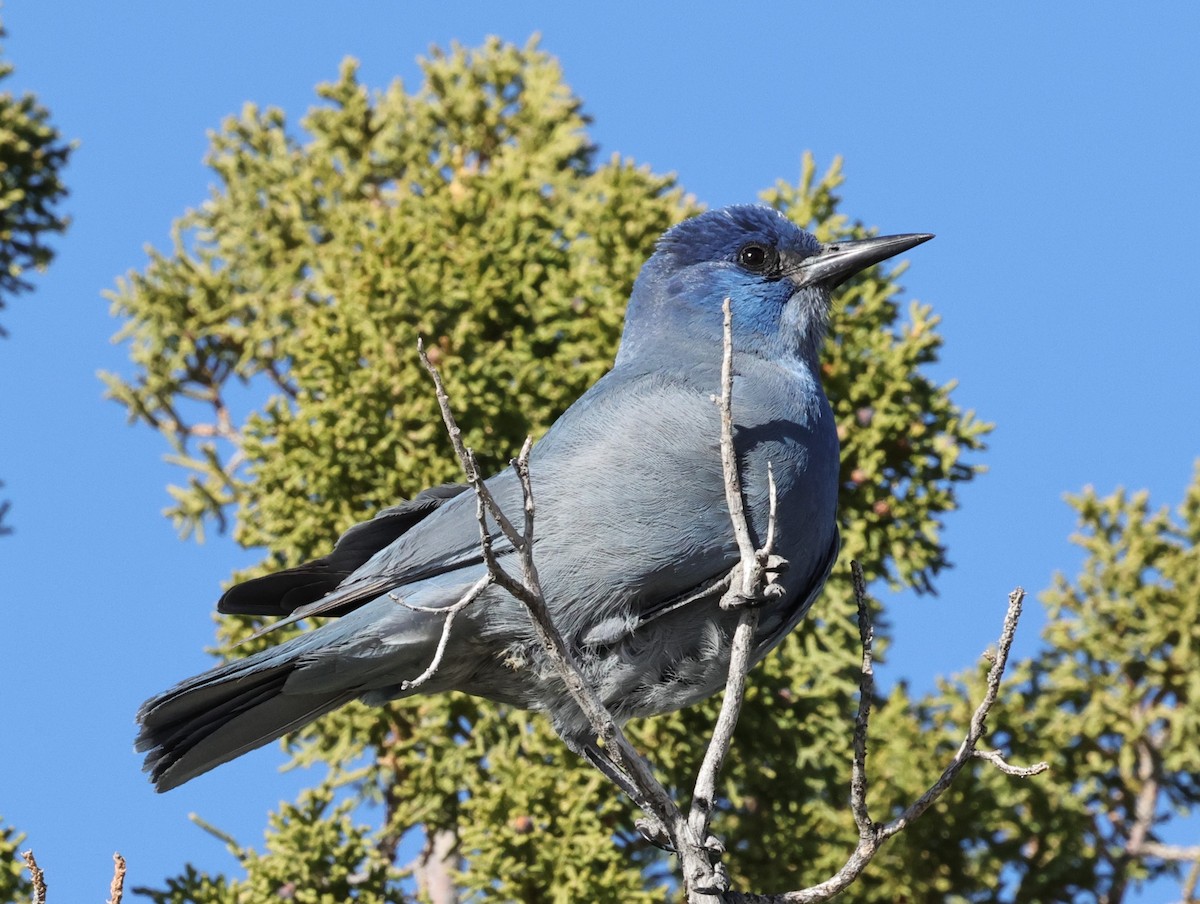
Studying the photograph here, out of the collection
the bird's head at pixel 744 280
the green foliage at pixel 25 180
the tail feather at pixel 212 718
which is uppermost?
the green foliage at pixel 25 180

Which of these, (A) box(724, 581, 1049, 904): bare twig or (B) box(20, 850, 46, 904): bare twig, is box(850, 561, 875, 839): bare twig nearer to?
(A) box(724, 581, 1049, 904): bare twig

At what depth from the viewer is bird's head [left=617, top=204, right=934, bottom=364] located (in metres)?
4.31

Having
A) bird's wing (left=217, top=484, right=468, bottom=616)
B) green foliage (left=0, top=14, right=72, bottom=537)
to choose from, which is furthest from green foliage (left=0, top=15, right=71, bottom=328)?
bird's wing (left=217, top=484, right=468, bottom=616)

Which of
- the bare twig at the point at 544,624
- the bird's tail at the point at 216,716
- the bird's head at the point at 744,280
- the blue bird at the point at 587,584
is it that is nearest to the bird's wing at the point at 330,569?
the blue bird at the point at 587,584

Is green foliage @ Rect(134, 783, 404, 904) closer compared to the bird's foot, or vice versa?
the bird's foot

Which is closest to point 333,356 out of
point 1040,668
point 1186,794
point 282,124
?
point 282,124

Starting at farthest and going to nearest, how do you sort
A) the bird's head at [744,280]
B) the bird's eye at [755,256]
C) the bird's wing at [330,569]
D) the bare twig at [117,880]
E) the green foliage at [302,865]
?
the green foliage at [302,865], the bird's eye at [755,256], the bird's head at [744,280], the bird's wing at [330,569], the bare twig at [117,880]

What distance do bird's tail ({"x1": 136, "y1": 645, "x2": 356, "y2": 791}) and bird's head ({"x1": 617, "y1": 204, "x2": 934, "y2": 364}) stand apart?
137 centimetres

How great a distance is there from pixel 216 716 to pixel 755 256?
200 centimetres

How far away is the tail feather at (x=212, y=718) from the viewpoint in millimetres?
3717

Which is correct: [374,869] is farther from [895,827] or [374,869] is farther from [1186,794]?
[1186,794]

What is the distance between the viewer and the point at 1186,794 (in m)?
6.76

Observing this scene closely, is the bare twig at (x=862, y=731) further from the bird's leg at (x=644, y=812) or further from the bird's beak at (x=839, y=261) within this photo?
the bird's beak at (x=839, y=261)

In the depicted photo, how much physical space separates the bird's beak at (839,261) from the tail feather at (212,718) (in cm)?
185
